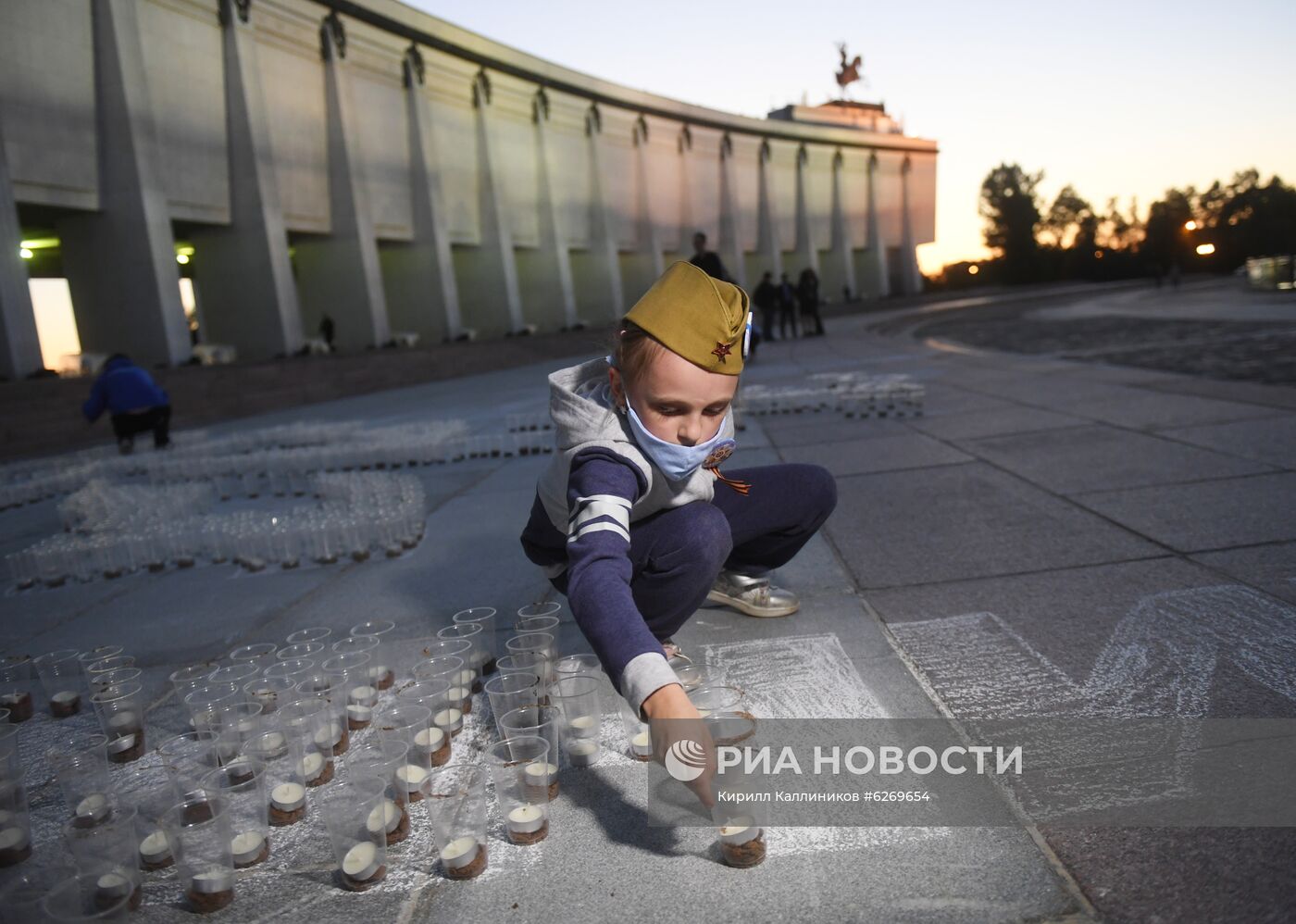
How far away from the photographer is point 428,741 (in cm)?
277

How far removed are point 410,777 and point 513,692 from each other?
1.44 feet

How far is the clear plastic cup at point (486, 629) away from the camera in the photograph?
352 centimetres

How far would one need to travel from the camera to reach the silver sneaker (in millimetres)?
3812

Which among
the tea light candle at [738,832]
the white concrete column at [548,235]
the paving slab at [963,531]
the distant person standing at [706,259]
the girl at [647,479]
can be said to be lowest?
the paving slab at [963,531]

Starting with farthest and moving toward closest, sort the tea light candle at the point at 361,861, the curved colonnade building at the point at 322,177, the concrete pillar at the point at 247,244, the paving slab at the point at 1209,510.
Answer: the concrete pillar at the point at 247,244 < the curved colonnade building at the point at 322,177 < the paving slab at the point at 1209,510 < the tea light candle at the point at 361,861

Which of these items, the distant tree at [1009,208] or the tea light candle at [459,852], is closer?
the tea light candle at [459,852]

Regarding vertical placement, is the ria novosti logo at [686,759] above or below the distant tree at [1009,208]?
below

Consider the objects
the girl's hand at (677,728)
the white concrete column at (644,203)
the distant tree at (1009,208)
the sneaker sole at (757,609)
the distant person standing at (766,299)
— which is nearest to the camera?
the girl's hand at (677,728)

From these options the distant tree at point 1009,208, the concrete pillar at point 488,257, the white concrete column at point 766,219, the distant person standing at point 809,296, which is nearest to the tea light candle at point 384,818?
the distant person standing at point 809,296

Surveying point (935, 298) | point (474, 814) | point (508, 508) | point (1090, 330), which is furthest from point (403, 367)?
point (935, 298)

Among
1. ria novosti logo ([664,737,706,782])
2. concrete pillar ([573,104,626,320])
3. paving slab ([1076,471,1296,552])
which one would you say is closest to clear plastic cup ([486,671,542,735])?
ria novosti logo ([664,737,706,782])

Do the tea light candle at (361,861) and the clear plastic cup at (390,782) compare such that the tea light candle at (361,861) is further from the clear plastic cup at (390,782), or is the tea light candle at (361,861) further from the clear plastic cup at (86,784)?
the clear plastic cup at (86,784)

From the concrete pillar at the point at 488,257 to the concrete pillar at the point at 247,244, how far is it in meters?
12.1

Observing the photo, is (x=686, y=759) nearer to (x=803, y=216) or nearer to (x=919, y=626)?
(x=919, y=626)
